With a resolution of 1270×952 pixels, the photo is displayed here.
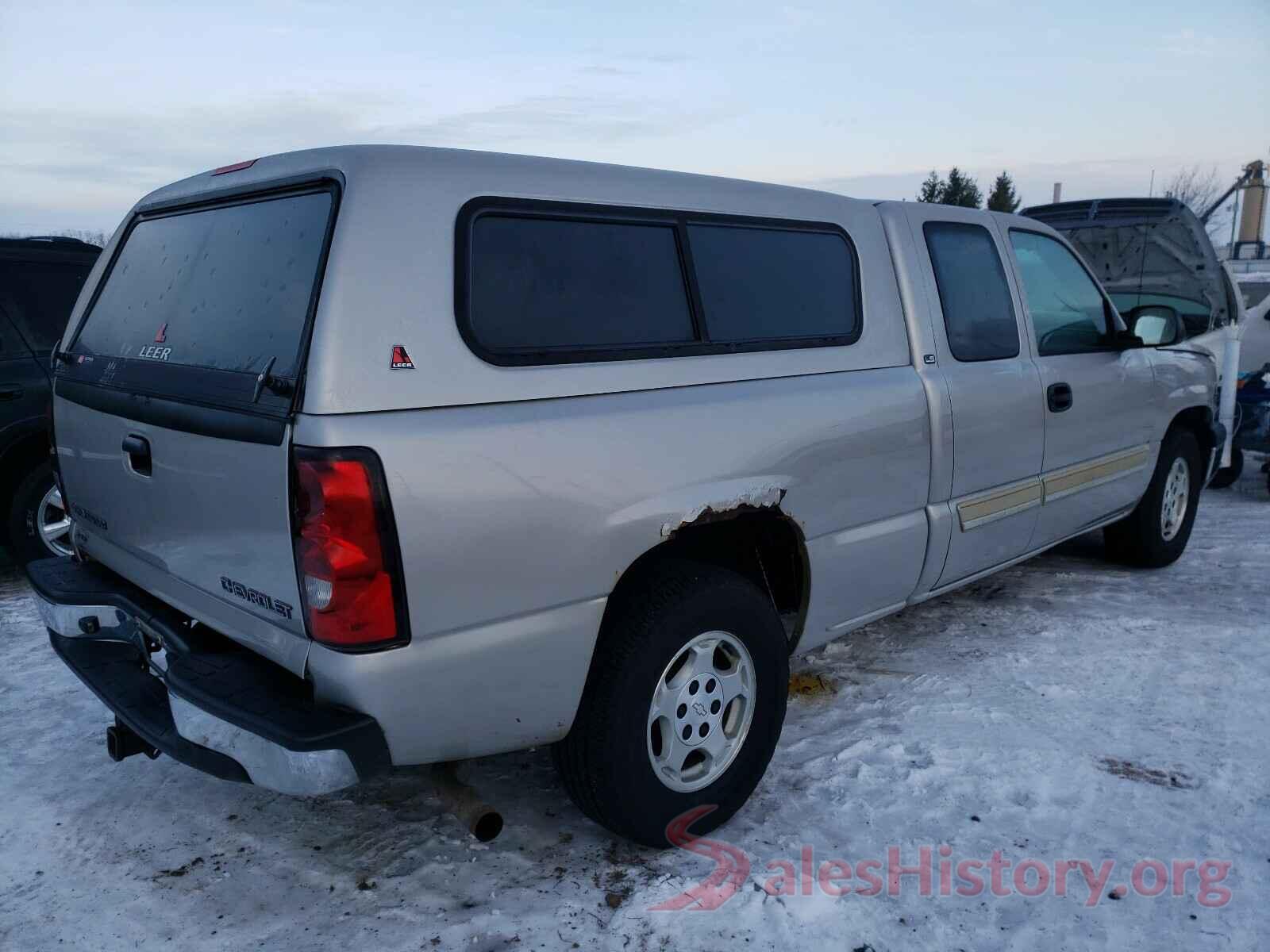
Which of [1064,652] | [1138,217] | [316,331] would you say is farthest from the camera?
[1138,217]

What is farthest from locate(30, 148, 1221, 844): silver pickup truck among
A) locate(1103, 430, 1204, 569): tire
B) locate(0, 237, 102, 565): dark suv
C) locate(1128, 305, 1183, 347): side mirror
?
locate(0, 237, 102, 565): dark suv

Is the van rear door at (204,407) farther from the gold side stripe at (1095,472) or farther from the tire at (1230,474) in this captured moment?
the tire at (1230,474)

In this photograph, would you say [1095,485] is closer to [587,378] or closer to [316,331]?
[587,378]

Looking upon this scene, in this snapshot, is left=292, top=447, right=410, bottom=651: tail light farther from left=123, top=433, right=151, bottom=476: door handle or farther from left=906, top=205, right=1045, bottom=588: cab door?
left=906, top=205, right=1045, bottom=588: cab door

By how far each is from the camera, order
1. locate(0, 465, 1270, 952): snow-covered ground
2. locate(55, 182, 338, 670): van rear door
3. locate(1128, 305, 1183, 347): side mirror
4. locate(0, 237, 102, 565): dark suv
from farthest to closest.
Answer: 1. locate(0, 237, 102, 565): dark suv
2. locate(1128, 305, 1183, 347): side mirror
3. locate(0, 465, 1270, 952): snow-covered ground
4. locate(55, 182, 338, 670): van rear door

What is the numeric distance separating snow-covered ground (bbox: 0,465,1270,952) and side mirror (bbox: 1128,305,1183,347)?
1.61 meters

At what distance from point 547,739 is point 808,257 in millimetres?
1890

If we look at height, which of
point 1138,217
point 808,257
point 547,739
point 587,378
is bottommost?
point 547,739

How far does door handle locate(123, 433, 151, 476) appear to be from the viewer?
2611 millimetres

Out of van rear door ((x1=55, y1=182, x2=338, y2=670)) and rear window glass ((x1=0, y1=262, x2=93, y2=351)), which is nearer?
van rear door ((x1=55, y1=182, x2=338, y2=670))

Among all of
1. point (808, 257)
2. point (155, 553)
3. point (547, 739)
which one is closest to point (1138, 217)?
point (808, 257)

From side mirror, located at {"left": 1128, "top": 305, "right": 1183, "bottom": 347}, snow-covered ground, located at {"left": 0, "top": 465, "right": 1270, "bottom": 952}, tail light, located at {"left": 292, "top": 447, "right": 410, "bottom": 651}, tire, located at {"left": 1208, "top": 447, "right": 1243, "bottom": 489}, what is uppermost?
side mirror, located at {"left": 1128, "top": 305, "right": 1183, "bottom": 347}

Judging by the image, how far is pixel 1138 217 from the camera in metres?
7.36

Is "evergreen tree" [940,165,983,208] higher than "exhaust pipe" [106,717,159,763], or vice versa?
"evergreen tree" [940,165,983,208]
